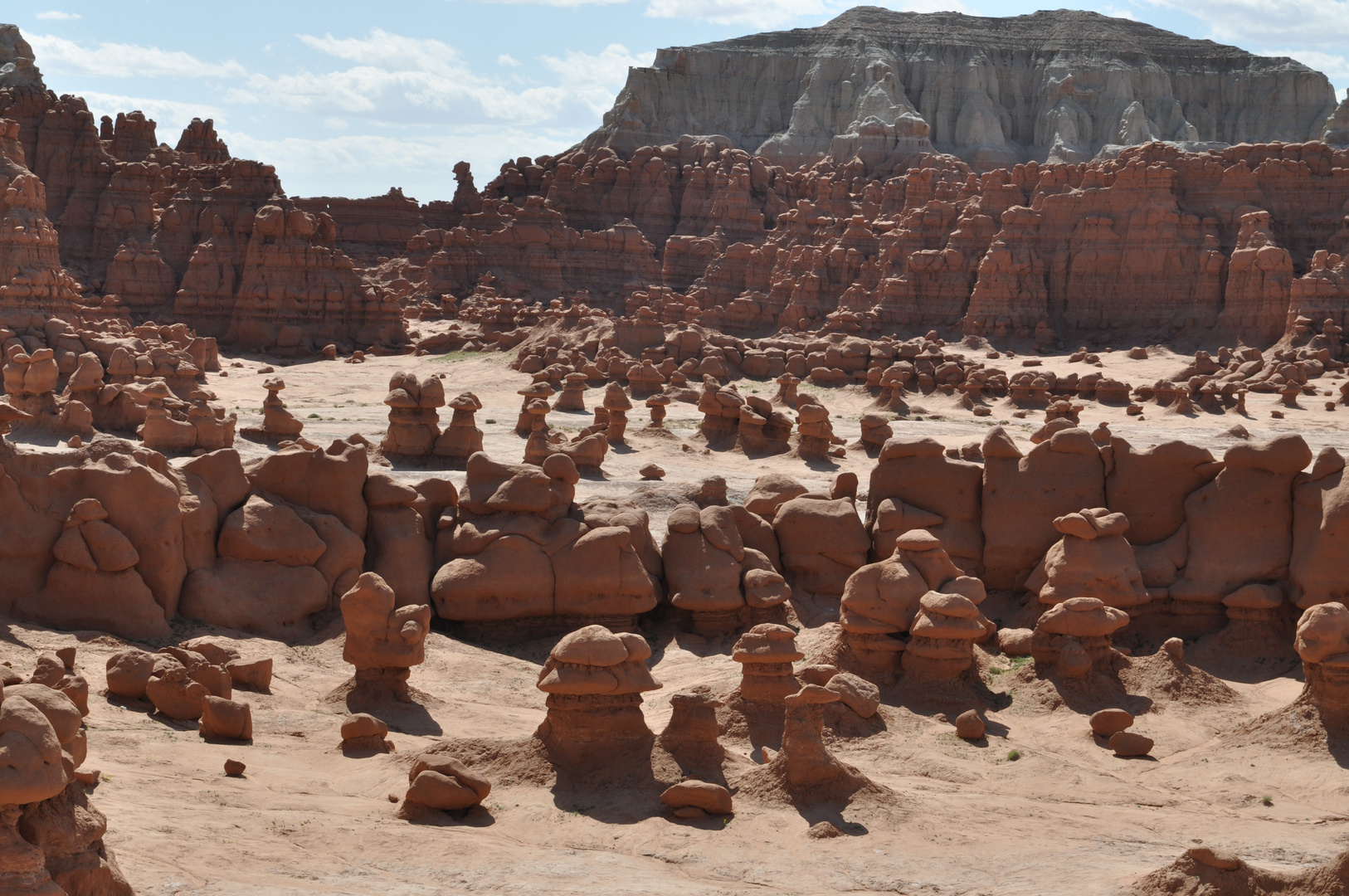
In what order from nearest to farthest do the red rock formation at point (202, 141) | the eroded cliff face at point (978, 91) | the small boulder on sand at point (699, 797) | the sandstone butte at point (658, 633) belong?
the sandstone butte at point (658, 633) → the small boulder on sand at point (699, 797) → the red rock formation at point (202, 141) → the eroded cliff face at point (978, 91)

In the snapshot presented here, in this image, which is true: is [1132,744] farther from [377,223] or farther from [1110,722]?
[377,223]

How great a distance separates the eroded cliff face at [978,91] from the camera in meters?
77.6

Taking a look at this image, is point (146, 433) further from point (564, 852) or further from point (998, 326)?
point (998, 326)

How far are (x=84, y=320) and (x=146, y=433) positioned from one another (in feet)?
49.9

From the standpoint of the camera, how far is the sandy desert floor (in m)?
8.14

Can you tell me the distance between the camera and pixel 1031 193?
4809 centimetres

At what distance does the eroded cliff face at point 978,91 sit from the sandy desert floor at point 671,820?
63.4 m

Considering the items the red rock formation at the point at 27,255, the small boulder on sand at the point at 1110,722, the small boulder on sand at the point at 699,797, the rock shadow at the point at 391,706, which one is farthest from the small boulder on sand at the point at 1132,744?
the red rock formation at the point at 27,255

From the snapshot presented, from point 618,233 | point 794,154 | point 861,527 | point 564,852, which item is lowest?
point 564,852

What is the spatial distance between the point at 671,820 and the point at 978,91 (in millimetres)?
76121

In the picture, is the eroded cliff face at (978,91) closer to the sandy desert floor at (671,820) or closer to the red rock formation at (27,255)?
the red rock formation at (27,255)

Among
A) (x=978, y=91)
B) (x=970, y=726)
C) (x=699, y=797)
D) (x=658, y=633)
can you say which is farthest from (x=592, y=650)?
(x=978, y=91)

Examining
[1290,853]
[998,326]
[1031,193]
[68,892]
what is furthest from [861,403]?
[68,892]

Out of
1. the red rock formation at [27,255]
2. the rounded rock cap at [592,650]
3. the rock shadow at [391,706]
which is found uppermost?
the red rock formation at [27,255]
